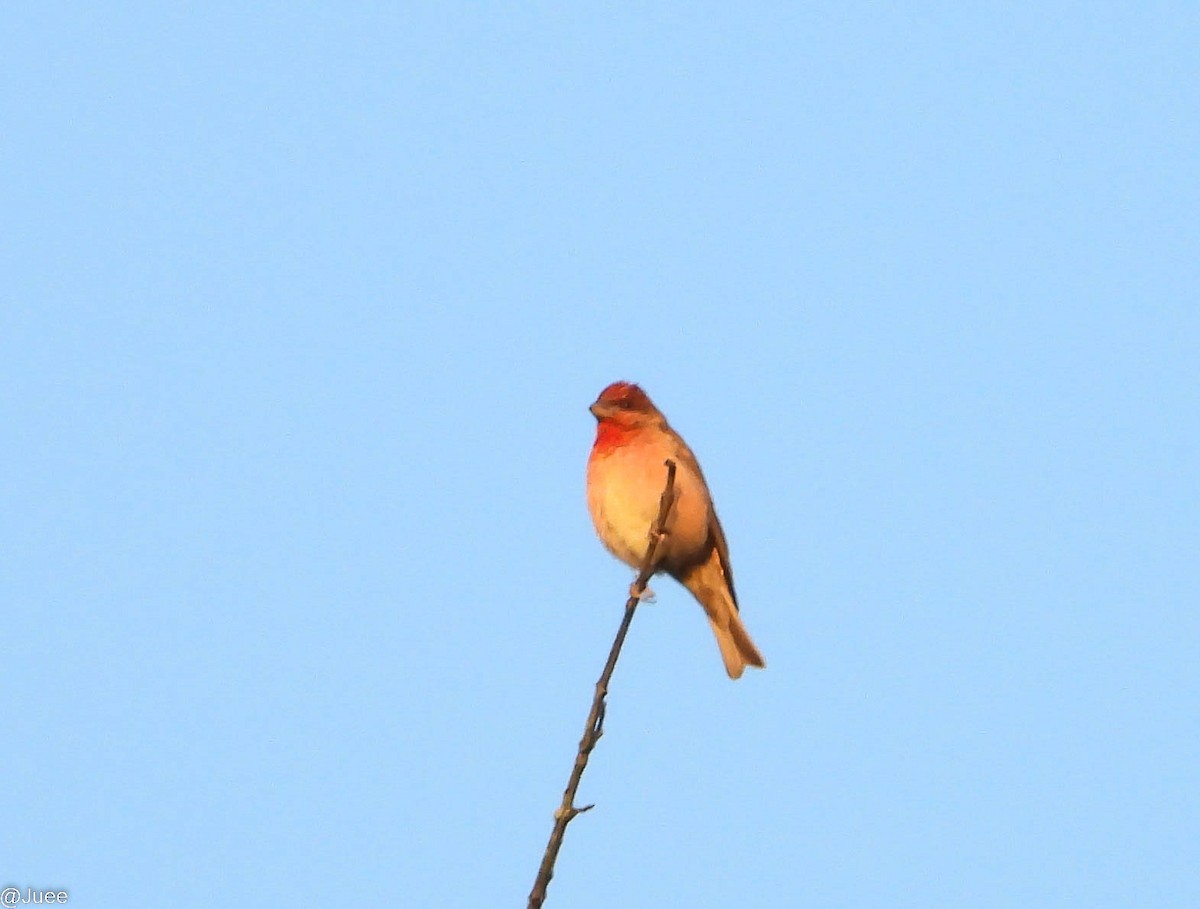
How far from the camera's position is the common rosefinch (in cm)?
886

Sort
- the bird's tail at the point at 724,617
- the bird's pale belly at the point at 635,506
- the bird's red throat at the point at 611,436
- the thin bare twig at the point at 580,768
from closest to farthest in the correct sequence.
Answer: the thin bare twig at the point at 580,768
the bird's pale belly at the point at 635,506
the bird's red throat at the point at 611,436
the bird's tail at the point at 724,617

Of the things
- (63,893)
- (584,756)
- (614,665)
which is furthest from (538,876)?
(63,893)

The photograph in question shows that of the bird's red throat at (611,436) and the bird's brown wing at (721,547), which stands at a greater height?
the bird's red throat at (611,436)

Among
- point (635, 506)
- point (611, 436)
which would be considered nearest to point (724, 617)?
point (635, 506)

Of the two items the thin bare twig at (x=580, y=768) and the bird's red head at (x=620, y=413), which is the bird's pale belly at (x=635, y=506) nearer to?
the bird's red head at (x=620, y=413)

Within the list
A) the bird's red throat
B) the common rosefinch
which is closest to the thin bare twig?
the common rosefinch

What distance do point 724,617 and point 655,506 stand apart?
1.18 meters

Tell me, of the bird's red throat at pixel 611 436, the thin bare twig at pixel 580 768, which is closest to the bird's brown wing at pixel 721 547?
the bird's red throat at pixel 611 436

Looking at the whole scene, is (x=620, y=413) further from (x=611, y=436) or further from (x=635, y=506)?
(x=635, y=506)

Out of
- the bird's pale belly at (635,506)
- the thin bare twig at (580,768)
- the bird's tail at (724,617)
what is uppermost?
the bird's pale belly at (635,506)

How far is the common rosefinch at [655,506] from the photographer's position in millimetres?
8859

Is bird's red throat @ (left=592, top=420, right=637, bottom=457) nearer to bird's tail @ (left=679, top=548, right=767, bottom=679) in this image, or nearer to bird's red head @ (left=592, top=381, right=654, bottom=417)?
bird's red head @ (left=592, top=381, right=654, bottom=417)

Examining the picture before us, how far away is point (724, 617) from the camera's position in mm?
9609

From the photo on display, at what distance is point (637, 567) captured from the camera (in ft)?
30.5
